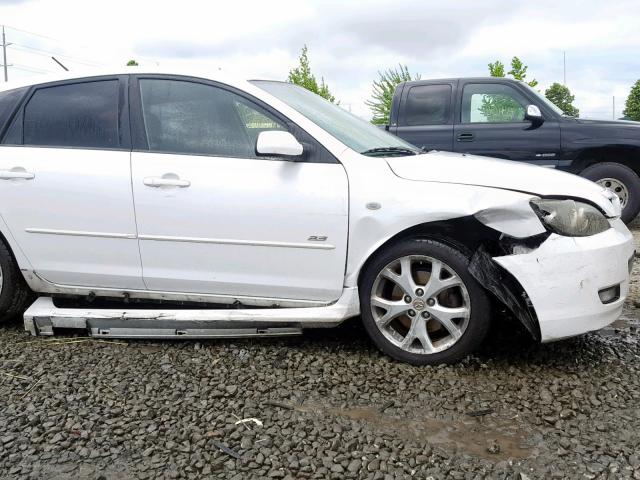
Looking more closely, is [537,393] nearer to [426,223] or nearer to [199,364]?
[426,223]

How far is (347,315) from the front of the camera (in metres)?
3.52

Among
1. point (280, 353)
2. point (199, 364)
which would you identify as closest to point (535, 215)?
point (280, 353)

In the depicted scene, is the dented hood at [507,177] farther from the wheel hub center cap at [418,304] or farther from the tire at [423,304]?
the wheel hub center cap at [418,304]

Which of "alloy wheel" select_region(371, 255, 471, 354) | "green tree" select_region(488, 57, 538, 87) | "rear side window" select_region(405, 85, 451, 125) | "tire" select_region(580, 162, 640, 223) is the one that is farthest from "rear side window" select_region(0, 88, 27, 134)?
"green tree" select_region(488, 57, 538, 87)

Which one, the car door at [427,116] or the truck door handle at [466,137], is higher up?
the car door at [427,116]

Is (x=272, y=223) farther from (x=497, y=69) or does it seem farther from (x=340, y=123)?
(x=497, y=69)

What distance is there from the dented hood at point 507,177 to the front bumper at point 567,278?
9.7 inches

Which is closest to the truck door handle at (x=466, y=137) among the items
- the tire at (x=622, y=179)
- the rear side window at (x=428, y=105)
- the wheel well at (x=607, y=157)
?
the rear side window at (x=428, y=105)

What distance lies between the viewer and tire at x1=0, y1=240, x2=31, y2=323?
402cm

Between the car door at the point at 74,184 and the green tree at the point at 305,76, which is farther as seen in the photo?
the green tree at the point at 305,76

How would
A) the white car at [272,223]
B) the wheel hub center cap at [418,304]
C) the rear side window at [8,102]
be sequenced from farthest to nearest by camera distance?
1. the rear side window at [8,102]
2. the wheel hub center cap at [418,304]
3. the white car at [272,223]

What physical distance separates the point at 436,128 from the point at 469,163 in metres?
4.25

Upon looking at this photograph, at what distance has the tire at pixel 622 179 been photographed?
7379 millimetres

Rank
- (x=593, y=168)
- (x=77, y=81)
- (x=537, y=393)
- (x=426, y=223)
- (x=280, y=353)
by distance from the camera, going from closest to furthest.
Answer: (x=537, y=393), (x=426, y=223), (x=280, y=353), (x=77, y=81), (x=593, y=168)
